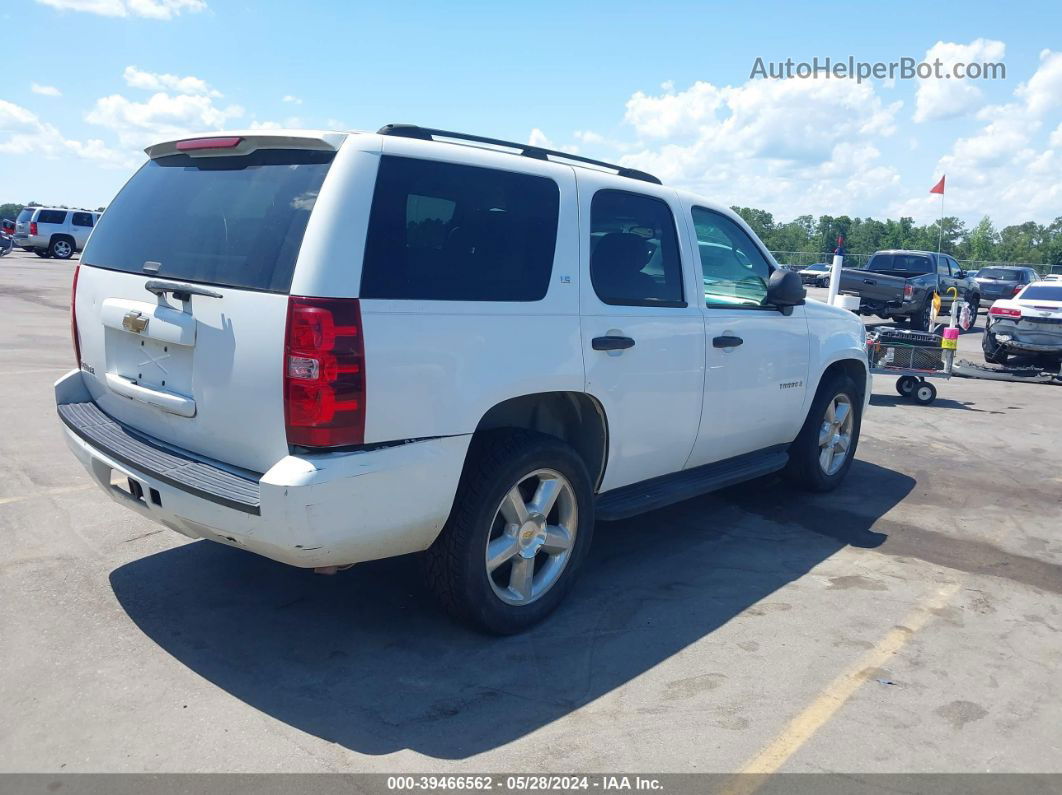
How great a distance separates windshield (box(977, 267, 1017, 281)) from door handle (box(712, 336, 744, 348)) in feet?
93.8

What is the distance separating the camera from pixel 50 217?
110 ft

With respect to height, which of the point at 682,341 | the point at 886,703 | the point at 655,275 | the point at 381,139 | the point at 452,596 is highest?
the point at 381,139

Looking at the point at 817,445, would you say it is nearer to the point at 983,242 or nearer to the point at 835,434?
the point at 835,434

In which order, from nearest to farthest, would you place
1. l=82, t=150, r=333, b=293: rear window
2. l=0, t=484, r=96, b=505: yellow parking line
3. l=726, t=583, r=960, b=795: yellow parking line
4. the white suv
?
l=726, t=583, r=960, b=795: yellow parking line → the white suv → l=82, t=150, r=333, b=293: rear window → l=0, t=484, r=96, b=505: yellow parking line

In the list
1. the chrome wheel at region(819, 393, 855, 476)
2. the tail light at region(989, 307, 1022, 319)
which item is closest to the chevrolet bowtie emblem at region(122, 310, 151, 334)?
the chrome wheel at region(819, 393, 855, 476)

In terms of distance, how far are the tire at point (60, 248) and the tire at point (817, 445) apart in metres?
35.1

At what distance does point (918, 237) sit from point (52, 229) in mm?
79465

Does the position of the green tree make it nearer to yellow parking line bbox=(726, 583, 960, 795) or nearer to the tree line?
the tree line

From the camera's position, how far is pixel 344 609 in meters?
4.14

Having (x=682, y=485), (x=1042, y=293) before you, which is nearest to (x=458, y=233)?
(x=682, y=485)

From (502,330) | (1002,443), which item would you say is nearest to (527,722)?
(502,330)

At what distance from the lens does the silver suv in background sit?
33562 mm

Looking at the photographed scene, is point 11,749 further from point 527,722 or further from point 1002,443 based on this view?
point 1002,443

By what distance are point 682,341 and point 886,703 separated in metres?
2.01
